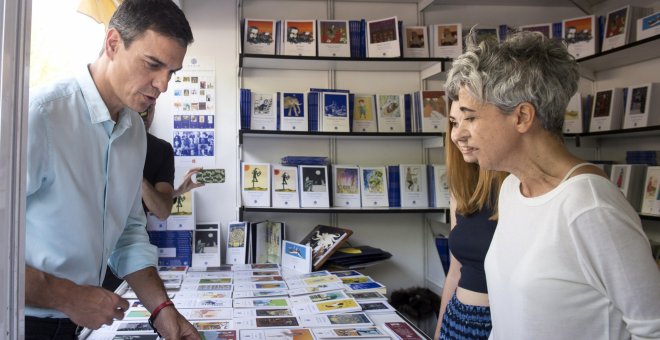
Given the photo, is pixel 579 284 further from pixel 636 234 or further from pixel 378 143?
pixel 378 143

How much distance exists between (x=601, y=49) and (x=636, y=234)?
2.53 m

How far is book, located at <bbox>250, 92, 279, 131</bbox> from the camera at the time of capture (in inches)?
116

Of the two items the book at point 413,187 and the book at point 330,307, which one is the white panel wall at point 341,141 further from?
the book at point 330,307

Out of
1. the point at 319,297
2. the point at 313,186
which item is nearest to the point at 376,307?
the point at 319,297

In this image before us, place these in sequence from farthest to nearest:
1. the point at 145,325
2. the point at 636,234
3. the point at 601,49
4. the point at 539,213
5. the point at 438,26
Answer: the point at 438,26 < the point at 601,49 < the point at 145,325 < the point at 539,213 < the point at 636,234

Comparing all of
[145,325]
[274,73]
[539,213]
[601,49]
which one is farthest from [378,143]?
[539,213]

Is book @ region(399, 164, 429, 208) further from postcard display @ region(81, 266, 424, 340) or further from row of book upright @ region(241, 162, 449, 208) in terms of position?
postcard display @ region(81, 266, 424, 340)

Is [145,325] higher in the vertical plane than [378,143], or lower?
lower

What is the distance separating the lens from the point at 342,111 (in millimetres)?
3016

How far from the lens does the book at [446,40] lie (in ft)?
10.2

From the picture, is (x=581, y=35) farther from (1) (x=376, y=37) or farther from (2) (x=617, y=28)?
(1) (x=376, y=37)

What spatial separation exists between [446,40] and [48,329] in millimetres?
2813

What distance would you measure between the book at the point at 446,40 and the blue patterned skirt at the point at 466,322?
1968mm

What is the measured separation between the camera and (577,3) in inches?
130
